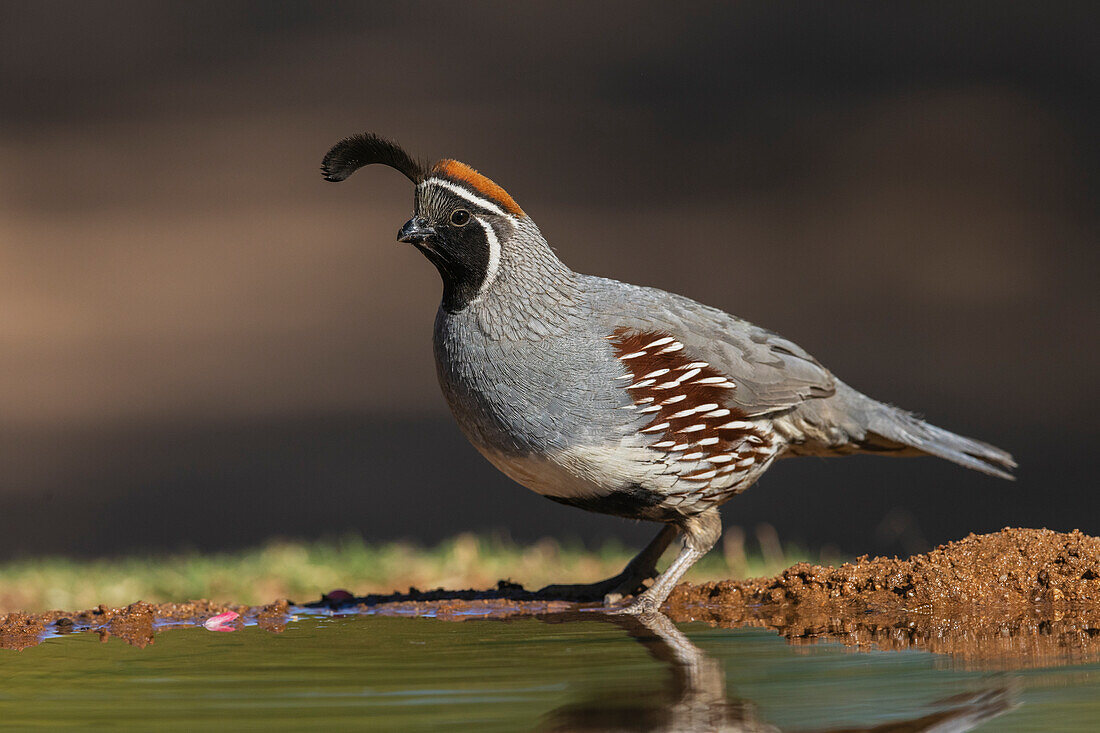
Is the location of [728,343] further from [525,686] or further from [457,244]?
[525,686]

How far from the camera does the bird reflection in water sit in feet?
6.73

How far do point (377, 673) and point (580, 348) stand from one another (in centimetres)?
157

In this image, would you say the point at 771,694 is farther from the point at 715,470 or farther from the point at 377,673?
the point at 715,470

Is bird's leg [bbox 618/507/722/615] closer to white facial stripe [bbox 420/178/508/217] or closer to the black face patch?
the black face patch

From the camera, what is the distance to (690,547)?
13.6 feet

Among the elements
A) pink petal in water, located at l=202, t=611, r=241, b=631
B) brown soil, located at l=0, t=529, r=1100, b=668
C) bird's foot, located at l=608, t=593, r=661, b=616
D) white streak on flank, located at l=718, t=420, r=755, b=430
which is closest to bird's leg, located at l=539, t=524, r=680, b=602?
brown soil, located at l=0, t=529, r=1100, b=668

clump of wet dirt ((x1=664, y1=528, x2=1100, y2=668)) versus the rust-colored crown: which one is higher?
the rust-colored crown

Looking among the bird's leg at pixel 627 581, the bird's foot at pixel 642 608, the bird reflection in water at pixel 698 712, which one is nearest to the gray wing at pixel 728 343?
the bird's leg at pixel 627 581

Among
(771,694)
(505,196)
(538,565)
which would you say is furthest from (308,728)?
(538,565)

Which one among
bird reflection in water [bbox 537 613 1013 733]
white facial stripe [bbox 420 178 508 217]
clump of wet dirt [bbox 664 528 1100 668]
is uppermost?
white facial stripe [bbox 420 178 508 217]

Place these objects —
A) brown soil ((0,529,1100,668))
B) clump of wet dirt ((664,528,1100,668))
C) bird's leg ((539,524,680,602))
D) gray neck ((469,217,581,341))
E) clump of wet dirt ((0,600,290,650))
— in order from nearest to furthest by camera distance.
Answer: clump of wet dirt ((664,528,1100,668)) → brown soil ((0,529,1100,668)) → clump of wet dirt ((0,600,290,650)) → gray neck ((469,217,581,341)) → bird's leg ((539,524,680,602))

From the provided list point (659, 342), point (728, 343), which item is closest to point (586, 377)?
point (659, 342)

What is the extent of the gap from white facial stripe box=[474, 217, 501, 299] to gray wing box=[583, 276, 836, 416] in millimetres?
373

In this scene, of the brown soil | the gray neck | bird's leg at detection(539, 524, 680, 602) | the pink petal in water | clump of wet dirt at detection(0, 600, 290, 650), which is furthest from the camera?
bird's leg at detection(539, 524, 680, 602)
